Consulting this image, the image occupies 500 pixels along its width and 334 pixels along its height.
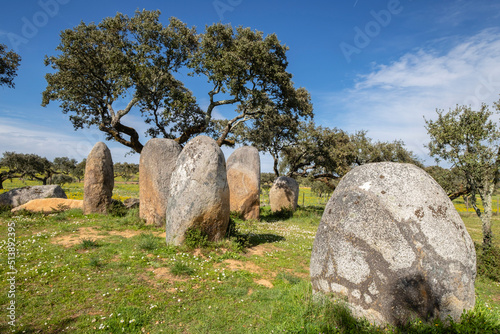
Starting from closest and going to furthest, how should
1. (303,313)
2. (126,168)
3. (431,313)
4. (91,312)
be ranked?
(431,313)
(303,313)
(91,312)
(126,168)

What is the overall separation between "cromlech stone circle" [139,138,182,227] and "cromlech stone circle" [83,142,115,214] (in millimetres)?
3886

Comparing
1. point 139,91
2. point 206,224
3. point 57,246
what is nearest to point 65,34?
point 139,91

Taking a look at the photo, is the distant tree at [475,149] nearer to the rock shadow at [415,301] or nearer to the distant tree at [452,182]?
the distant tree at [452,182]

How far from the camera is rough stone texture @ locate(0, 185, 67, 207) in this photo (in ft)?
57.8

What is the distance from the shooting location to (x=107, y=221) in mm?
13445

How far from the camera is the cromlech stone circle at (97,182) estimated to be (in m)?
15.4

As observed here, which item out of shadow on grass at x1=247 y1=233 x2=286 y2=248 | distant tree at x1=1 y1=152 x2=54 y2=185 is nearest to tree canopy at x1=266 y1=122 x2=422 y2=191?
shadow on grass at x1=247 y1=233 x2=286 y2=248

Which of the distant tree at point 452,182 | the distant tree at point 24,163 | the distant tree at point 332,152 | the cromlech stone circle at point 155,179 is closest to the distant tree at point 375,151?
the distant tree at point 332,152

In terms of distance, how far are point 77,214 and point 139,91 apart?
9.09m

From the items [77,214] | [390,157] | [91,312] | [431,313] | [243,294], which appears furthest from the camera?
[390,157]

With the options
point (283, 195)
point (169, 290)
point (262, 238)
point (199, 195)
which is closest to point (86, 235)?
point (199, 195)

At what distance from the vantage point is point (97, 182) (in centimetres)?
1546

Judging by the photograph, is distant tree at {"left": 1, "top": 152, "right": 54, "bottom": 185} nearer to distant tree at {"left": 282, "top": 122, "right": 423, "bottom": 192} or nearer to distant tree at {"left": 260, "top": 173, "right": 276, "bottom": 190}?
distant tree at {"left": 260, "top": 173, "right": 276, "bottom": 190}

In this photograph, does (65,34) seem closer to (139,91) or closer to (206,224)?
(139,91)
